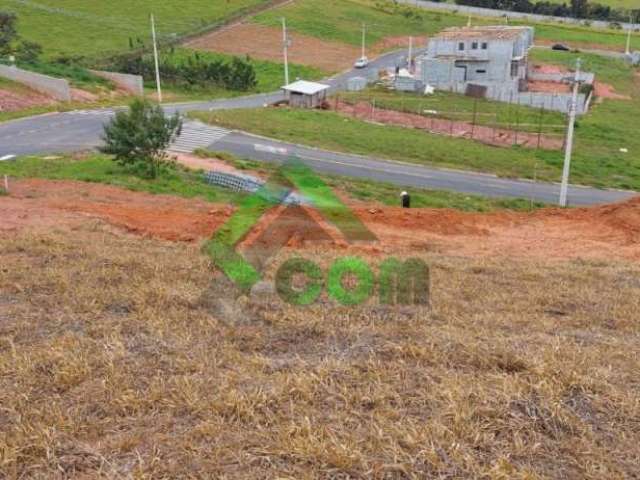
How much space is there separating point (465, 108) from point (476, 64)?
39.9ft

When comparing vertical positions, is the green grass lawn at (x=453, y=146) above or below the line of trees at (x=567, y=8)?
below

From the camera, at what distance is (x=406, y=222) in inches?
786

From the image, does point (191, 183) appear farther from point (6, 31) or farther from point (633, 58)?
point (633, 58)

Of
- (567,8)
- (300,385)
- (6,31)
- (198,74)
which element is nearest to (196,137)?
(198,74)

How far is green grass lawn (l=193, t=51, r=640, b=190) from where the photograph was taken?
1298 inches

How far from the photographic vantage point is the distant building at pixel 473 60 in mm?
59625

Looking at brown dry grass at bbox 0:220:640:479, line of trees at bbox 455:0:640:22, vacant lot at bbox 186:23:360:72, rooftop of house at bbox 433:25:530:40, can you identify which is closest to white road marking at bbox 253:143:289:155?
brown dry grass at bbox 0:220:640:479

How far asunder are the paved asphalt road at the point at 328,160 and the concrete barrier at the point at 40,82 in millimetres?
8016

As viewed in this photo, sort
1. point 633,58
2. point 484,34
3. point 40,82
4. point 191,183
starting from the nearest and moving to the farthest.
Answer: point 191,183
point 40,82
point 484,34
point 633,58

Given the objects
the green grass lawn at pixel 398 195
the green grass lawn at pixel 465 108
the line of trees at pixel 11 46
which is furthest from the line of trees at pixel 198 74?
the green grass lawn at pixel 398 195

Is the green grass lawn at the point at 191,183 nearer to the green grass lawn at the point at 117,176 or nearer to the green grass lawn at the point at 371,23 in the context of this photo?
the green grass lawn at the point at 117,176

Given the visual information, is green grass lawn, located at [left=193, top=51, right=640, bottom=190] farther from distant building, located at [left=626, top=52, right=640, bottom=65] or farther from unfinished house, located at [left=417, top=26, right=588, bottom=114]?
distant building, located at [left=626, top=52, right=640, bottom=65]

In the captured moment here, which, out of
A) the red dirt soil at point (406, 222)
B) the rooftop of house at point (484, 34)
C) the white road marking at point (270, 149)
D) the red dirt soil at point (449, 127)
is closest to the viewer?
the red dirt soil at point (406, 222)

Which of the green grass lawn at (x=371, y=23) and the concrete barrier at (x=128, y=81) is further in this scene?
the green grass lawn at (x=371, y=23)
